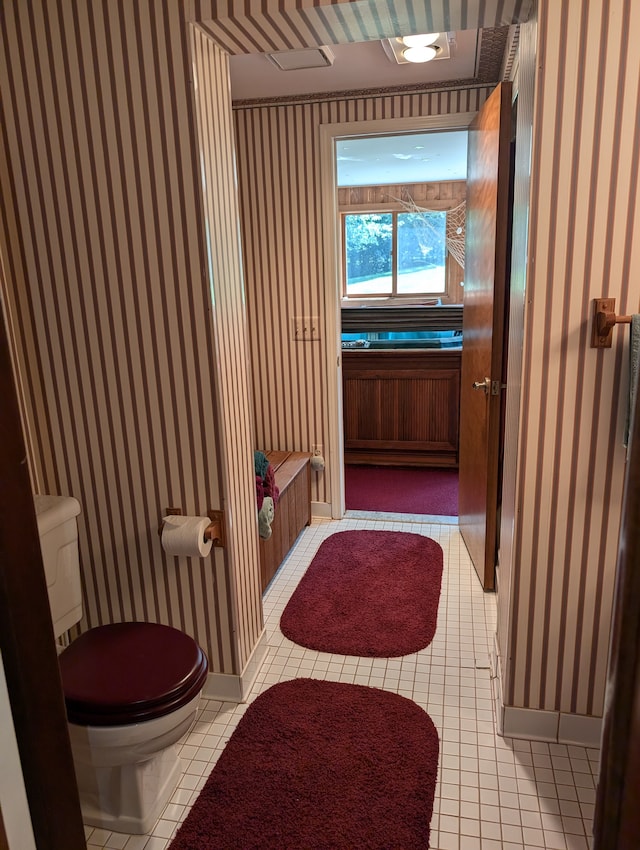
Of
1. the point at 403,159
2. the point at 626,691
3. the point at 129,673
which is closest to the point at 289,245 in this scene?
the point at 129,673

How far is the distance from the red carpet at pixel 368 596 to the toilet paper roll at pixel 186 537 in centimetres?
75

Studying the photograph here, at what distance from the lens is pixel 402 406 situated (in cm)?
459

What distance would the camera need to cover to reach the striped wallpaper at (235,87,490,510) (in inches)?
125

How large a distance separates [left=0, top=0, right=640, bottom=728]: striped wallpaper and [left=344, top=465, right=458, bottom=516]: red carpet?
5.32 feet

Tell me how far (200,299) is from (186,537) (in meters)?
0.76

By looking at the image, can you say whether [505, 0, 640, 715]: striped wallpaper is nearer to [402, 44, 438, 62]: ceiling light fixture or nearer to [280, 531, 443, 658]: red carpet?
[280, 531, 443, 658]: red carpet

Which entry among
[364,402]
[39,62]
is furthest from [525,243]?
[364,402]

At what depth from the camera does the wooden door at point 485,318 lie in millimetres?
2453

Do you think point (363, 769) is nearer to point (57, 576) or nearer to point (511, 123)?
point (57, 576)

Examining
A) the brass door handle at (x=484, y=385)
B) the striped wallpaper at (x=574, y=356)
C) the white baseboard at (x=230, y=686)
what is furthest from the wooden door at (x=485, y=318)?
the white baseboard at (x=230, y=686)

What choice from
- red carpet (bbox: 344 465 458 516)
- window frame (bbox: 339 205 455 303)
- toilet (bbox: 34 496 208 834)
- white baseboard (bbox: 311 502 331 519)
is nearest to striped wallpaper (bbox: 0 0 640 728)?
toilet (bbox: 34 496 208 834)

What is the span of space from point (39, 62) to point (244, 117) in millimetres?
1634

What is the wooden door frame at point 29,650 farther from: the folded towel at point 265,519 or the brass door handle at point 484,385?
the brass door handle at point 484,385

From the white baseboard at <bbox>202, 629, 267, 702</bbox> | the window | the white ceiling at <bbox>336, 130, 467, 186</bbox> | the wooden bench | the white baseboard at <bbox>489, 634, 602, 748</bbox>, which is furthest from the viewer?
the window
